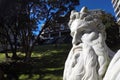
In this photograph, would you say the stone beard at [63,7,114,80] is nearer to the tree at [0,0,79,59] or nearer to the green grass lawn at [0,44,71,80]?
the green grass lawn at [0,44,71,80]

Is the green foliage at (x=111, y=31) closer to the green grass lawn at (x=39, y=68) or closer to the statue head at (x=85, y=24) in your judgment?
the green grass lawn at (x=39, y=68)

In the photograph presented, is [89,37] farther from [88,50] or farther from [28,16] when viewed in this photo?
[28,16]

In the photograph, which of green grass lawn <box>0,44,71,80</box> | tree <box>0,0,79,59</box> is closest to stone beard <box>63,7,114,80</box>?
green grass lawn <box>0,44,71,80</box>

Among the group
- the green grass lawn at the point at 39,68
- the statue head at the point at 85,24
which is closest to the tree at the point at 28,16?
the green grass lawn at the point at 39,68

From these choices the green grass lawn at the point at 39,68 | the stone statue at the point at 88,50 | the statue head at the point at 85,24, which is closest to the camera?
the stone statue at the point at 88,50

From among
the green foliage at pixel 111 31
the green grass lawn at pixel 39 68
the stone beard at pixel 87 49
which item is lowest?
the green grass lawn at pixel 39 68

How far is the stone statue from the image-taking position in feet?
11.9

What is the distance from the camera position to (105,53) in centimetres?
366

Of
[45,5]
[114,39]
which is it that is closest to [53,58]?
[45,5]

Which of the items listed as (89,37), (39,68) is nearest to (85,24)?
(89,37)

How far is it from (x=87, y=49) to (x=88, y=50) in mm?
33

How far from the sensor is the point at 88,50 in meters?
3.81

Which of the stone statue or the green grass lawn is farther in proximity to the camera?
the green grass lawn

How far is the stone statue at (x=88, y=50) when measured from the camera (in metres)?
3.63
